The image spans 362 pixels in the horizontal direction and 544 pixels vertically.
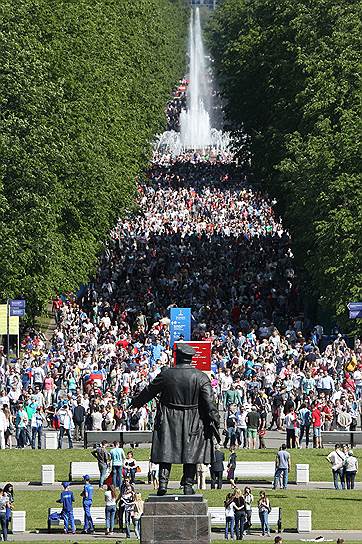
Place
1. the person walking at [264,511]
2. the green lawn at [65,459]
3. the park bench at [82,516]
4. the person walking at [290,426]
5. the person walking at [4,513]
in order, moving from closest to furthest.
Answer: the person walking at [4,513]
the person walking at [264,511]
the park bench at [82,516]
the green lawn at [65,459]
the person walking at [290,426]

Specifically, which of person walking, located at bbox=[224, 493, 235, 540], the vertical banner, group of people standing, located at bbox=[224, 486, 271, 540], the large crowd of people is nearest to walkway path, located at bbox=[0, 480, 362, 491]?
the large crowd of people

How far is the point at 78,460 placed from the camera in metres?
50.9

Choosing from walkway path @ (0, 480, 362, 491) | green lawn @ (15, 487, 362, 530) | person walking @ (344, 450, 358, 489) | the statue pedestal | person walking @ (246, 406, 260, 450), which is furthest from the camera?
person walking @ (246, 406, 260, 450)

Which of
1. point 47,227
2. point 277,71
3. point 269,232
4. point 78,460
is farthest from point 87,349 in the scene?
point 269,232

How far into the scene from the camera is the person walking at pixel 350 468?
46469 mm

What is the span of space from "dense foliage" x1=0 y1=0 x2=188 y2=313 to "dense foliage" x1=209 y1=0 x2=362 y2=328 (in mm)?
6214

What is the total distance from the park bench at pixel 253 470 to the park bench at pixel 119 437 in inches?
107

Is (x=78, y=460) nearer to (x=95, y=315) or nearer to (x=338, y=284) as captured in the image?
(x=338, y=284)

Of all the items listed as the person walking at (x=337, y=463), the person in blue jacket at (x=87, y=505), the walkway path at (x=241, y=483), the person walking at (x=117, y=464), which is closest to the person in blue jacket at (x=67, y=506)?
the person in blue jacket at (x=87, y=505)

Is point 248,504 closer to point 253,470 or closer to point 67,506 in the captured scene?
point 67,506

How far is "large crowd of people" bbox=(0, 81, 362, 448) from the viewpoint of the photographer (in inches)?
2108

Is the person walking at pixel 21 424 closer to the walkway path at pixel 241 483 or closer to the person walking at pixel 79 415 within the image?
the person walking at pixel 79 415

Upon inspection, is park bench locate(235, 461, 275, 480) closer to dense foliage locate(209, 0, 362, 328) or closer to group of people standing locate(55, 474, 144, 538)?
group of people standing locate(55, 474, 144, 538)

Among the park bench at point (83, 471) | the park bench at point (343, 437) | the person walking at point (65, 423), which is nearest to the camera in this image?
the park bench at point (83, 471)
